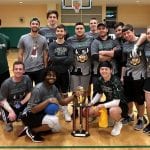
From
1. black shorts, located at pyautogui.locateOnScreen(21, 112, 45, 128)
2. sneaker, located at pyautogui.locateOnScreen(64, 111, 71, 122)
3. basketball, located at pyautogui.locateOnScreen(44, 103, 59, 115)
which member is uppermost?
basketball, located at pyautogui.locateOnScreen(44, 103, 59, 115)

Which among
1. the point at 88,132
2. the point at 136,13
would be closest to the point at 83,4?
the point at 136,13

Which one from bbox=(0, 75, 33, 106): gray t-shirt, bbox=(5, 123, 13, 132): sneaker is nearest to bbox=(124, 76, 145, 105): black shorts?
bbox=(0, 75, 33, 106): gray t-shirt

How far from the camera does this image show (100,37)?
16.0 feet

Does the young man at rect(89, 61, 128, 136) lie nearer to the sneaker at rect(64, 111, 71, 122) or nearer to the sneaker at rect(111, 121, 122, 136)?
the sneaker at rect(111, 121, 122, 136)

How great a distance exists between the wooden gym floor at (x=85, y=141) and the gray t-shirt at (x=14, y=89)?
17.7 inches

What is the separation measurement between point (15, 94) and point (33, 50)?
0.78 m

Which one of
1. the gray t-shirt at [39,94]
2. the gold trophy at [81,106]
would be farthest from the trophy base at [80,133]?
the gray t-shirt at [39,94]

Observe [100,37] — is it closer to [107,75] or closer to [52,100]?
[107,75]

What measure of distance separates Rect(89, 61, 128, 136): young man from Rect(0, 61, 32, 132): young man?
1.00 metres

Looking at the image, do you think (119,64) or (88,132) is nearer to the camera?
(88,132)

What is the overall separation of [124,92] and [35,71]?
4.61 feet

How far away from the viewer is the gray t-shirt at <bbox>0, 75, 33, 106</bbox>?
178 inches

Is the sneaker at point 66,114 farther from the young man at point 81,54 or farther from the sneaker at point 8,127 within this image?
the sneaker at point 8,127

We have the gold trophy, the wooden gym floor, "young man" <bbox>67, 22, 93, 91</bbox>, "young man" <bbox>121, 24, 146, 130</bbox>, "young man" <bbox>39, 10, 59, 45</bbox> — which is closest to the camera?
the wooden gym floor
